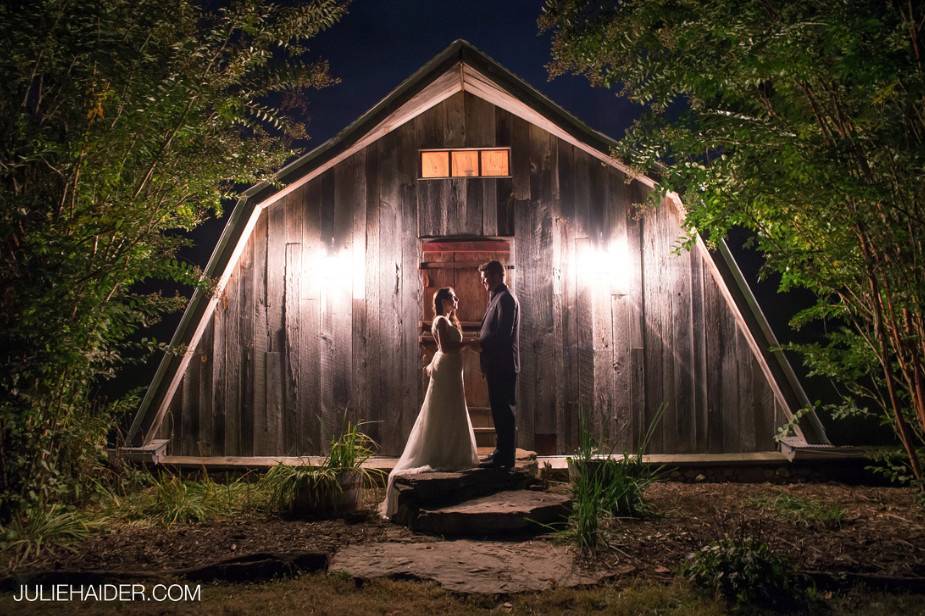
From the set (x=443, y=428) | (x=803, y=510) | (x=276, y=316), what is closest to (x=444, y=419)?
(x=443, y=428)

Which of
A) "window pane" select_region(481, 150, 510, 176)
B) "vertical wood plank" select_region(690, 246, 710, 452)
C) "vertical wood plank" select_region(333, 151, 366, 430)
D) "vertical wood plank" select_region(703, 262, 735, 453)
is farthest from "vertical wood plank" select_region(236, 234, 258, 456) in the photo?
"vertical wood plank" select_region(703, 262, 735, 453)

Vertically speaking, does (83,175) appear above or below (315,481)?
above

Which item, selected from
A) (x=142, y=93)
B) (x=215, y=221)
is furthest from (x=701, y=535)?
(x=215, y=221)

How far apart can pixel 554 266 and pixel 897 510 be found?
4.00 m

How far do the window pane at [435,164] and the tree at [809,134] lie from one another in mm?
2277

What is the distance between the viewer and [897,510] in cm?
545

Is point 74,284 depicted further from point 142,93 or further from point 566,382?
point 566,382

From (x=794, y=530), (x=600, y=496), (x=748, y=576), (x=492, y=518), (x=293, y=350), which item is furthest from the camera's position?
(x=293, y=350)

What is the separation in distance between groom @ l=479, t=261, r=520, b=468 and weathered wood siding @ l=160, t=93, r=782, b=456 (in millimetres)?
1377

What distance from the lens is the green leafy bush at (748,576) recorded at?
3.53 m

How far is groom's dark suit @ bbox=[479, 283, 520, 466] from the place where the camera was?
583 cm

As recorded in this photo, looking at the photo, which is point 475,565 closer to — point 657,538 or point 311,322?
point 657,538

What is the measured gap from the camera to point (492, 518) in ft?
16.1

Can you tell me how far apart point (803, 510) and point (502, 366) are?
281cm
